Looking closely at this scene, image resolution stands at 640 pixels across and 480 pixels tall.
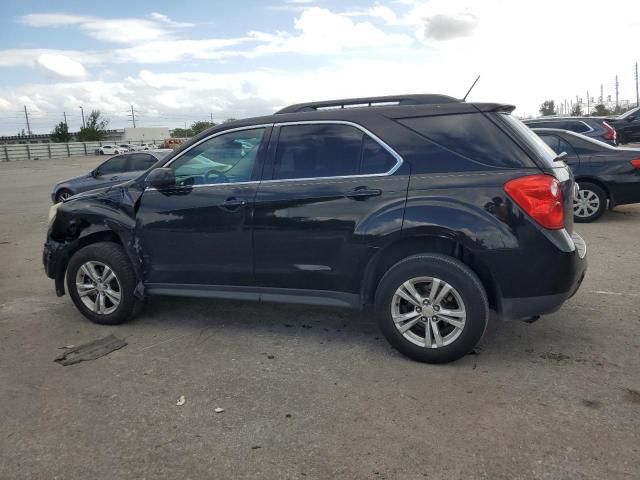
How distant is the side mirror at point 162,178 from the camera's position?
4473 millimetres

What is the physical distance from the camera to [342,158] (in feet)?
13.3

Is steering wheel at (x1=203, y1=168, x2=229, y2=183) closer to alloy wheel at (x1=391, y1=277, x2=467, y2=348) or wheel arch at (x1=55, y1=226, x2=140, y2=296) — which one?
Answer: wheel arch at (x1=55, y1=226, x2=140, y2=296)

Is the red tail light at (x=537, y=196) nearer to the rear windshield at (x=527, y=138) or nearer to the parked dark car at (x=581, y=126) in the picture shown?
the rear windshield at (x=527, y=138)

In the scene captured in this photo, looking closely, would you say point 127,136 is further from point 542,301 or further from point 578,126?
point 542,301

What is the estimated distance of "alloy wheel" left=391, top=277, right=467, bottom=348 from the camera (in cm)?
371

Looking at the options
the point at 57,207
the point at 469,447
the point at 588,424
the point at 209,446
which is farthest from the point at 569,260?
the point at 57,207

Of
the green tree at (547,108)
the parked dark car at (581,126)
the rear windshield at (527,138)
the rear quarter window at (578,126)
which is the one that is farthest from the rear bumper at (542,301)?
the green tree at (547,108)

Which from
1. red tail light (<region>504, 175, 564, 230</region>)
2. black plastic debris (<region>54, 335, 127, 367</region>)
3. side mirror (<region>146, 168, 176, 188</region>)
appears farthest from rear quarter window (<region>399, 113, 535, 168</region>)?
black plastic debris (<region>54, 335, 127, 367</region>)

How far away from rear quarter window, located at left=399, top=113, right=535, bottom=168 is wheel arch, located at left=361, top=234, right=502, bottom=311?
23.9 inches

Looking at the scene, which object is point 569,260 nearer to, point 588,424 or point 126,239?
point 588,424

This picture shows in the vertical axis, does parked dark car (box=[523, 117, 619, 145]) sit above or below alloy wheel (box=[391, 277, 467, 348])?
above

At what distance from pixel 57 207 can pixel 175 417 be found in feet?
9.01

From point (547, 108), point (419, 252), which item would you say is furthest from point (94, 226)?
point (547, 108)

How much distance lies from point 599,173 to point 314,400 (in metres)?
7.11
